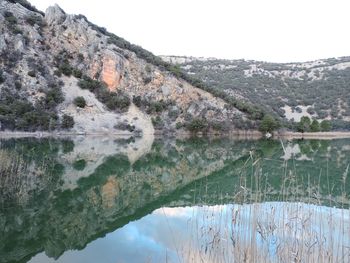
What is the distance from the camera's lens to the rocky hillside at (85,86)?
198 feet

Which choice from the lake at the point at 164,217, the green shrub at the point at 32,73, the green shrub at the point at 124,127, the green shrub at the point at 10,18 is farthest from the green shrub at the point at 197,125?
the lake at the point at 164,217

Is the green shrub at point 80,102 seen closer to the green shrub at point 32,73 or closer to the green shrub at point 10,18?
the green shrub at point 32,73

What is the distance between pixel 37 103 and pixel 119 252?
5473 cm

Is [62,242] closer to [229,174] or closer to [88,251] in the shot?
[88,251]

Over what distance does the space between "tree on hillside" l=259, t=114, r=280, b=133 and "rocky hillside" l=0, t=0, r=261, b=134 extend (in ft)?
8.20

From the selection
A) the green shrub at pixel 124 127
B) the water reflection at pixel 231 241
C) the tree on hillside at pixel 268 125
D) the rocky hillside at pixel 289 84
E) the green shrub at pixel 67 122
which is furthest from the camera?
the rocky hillside at pixel 289 84

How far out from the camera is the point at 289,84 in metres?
111

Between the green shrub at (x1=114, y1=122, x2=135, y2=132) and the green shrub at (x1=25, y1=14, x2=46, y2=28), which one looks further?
the green shrub at (x1=25, y1=14, x2=46, y2=28)

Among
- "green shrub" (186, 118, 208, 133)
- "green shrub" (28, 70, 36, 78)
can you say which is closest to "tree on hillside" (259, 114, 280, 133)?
"green shrub" (186, 118, 208, 133)

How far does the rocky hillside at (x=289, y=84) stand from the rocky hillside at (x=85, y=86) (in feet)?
65.3

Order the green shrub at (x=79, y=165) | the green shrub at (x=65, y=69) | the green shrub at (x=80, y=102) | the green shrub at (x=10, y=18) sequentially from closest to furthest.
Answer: the green shrub at (x=79, y=165), the green shrub at (x=80, y=102), the green shrub at (x=10, y=18), the green shrub at (x=65, y=69)

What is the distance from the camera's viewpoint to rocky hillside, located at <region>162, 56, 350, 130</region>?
9550 cm

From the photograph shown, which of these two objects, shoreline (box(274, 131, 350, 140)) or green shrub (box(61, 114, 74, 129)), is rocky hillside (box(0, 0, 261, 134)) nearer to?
green shrub (box(61, 114, 74, 129))


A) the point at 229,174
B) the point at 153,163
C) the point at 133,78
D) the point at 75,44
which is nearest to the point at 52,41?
the point at 75,44
